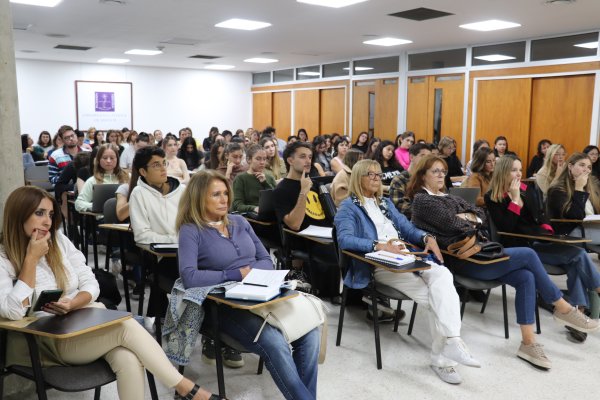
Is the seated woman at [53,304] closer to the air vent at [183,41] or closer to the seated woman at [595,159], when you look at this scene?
the seated woman at [595,159]

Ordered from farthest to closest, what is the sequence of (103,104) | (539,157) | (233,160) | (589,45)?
(103,104) < (539,157) < (589,45) < (233,160)

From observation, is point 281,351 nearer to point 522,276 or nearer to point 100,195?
point 522,276

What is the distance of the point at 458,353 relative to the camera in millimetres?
2857

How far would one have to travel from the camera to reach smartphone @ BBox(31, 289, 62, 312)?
79.6 inches

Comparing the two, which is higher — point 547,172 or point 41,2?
point 41,2

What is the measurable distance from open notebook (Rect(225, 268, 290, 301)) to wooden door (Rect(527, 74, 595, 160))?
293 inches

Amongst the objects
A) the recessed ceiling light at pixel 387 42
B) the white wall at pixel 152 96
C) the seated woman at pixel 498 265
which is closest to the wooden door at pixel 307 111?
the white wall at pixel 152 96

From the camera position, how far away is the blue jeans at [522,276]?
3215 millimetres

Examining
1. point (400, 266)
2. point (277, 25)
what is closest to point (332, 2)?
point (277, 25)

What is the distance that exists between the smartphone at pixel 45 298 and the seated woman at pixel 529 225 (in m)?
2.95

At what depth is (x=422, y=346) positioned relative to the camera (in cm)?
337

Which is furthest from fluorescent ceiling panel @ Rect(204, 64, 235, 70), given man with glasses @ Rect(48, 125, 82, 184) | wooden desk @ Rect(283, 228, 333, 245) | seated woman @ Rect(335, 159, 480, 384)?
seated woman @ Rect(335, 159, 480, 384)

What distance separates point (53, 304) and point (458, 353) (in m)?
2.00

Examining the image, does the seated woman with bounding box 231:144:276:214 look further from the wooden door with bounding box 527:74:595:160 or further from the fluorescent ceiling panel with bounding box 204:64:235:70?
the fluorescent ceiling panel with bounding box 204:64:235:70
